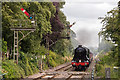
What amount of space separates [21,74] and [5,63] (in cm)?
249

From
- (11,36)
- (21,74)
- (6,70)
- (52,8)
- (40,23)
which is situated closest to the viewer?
(6,70)

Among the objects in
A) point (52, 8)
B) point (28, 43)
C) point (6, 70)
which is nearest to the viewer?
point (6, 70)

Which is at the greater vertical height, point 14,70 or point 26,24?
point 26,24

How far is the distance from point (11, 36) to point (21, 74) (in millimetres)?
4545

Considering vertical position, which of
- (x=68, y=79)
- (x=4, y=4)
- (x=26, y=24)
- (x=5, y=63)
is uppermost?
(x=4, y=4)

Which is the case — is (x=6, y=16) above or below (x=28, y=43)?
above

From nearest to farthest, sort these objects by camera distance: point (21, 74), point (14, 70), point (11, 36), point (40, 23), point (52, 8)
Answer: point (14, 70) → point (21, 74) → point (11, 36) → point (40, 23) → point (52, 8)

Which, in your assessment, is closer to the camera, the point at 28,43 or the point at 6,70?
the point at 6,70

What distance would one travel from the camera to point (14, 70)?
19.1 m

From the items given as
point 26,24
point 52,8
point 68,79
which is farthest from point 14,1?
point 52,8

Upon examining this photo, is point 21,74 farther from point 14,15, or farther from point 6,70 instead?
point 14,15

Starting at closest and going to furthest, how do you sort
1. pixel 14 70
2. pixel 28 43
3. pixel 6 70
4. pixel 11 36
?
pixel 6 70
pixel 14 70
pixel 11 36
pixel 28 43

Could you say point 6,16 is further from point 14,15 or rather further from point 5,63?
point 5,63

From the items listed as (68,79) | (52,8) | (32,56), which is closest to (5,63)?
(68,79)
